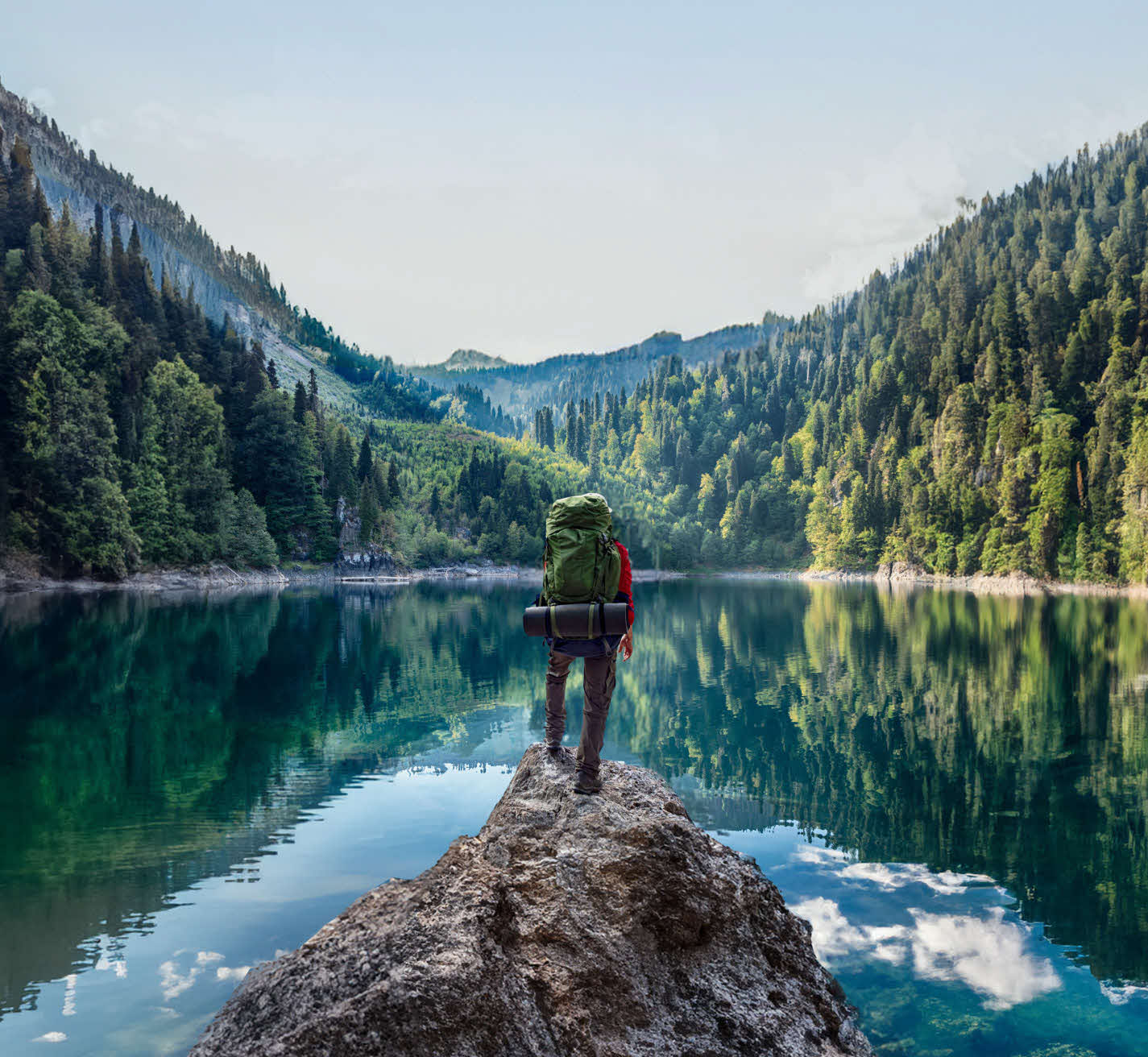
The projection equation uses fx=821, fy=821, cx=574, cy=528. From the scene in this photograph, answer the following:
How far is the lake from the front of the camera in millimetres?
8438

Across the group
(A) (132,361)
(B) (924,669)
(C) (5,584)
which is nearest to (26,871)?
(B) (924,669)

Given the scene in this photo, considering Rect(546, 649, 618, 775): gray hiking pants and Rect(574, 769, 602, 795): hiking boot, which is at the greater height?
Rect(546, 649, 618, 775): gray hiking pants

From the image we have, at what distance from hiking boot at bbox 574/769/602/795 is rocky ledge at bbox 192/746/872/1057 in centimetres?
10

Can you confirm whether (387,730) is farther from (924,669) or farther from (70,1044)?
(924,669)

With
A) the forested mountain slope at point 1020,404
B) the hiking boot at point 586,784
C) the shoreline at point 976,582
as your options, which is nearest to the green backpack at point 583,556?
the hiking boot at point 586,784

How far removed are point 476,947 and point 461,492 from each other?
176 metres

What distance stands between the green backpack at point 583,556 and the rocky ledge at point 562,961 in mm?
1731

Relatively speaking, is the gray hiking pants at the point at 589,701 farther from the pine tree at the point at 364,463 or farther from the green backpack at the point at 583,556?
the pine tree at the point at 364,463

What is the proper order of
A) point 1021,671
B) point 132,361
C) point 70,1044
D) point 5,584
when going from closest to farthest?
point 70,1044 < point 1021,671 < point 5,584 < point 132,361

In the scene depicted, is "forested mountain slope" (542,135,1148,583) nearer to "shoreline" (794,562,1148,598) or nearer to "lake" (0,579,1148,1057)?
"shoreline" (794,562,1148,598)

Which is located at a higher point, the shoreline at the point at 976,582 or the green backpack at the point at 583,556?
the green backpack at the point at 583,556

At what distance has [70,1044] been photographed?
278 inches

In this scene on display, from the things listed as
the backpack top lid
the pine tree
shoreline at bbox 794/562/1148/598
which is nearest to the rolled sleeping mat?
the backpack top lid

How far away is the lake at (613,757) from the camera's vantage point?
8.44 meters
